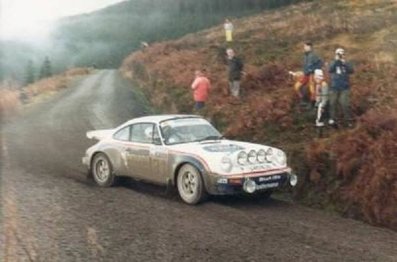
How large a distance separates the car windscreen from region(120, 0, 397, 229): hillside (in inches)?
79.4

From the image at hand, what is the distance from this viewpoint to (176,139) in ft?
42.1

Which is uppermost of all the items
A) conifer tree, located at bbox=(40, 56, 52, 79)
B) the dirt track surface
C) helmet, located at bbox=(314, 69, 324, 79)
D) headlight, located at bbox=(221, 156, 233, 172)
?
conifer tree, located at bbox=(40, 56, 52, 79)

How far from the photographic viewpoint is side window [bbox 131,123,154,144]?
13172 mm

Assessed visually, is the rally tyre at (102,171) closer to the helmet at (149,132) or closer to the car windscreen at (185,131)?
the helmet at (149,132)

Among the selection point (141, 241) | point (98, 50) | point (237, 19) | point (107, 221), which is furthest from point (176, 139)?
point (98, 50)

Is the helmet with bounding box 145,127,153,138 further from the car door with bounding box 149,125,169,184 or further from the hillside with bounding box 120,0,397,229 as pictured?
the hillside with bounding box 120,0,397,229

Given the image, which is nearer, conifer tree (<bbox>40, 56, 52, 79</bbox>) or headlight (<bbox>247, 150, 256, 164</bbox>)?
headlight (<bbox>247, 150, 256, 164</bbox>)

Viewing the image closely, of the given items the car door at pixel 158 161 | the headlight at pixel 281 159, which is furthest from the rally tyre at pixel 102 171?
the headlight at pixel 281 159

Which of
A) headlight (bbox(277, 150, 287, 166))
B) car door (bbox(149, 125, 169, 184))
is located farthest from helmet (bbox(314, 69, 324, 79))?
car door (bbox(149, 125, 169, 184))

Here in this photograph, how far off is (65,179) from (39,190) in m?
1.36

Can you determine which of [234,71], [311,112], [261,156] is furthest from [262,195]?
[234,71]

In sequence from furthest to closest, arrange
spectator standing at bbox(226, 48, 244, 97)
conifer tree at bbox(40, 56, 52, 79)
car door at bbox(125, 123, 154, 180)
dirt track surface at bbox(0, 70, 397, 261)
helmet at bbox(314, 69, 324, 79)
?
conifer tree at bbox(40, 56, 52, 79)
spectator standing at bbox(226, 48, 244, 97)
helmet at bbox(314, 69, 324, 79)
car door at bbox(125, 123, 154, 180)
dirt track surface at bbox(0, 70, 397, 261)

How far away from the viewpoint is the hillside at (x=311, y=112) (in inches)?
458

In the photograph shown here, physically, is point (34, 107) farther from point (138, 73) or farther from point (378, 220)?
point (378, 220)
